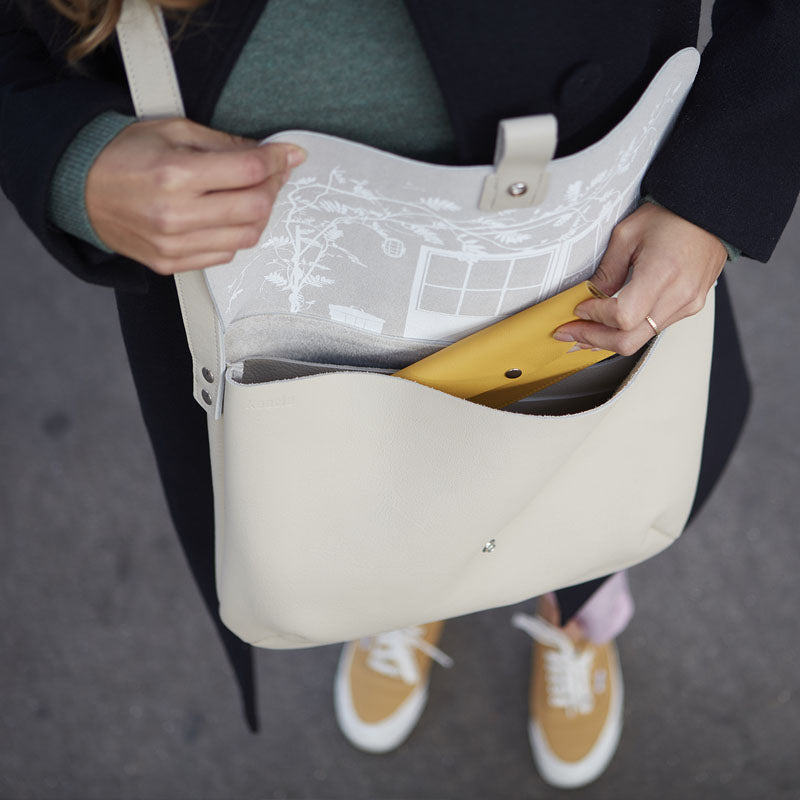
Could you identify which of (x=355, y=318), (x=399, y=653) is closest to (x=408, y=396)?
(x=355, y=318)

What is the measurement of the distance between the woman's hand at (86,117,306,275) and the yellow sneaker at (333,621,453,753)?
0.85m

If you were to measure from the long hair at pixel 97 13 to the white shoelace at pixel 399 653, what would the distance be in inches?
37.2

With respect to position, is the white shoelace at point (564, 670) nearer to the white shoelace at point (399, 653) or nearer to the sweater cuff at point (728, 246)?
the white shoelace at point (399, 653)

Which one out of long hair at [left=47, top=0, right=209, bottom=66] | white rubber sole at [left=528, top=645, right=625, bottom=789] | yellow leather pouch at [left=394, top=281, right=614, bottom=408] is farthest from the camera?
white rubber sole at [left=528, top=645, right=625, bottom=789]

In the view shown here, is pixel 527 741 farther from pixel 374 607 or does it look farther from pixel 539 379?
pixel 539 379

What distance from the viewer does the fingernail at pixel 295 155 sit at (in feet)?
1.58

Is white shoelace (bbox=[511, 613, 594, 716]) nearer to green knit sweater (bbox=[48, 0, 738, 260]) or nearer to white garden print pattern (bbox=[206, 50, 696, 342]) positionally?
white garden print pattern (bbox=[206, 50, 696, 342])

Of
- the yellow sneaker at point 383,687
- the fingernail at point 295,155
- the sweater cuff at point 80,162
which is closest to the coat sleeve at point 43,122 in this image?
the sweater cuff at point 80,162

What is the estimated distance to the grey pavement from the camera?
1.21 metres

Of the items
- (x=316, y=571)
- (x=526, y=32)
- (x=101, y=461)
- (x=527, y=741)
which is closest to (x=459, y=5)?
(x=526, y=32)

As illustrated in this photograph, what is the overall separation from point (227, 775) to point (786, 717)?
0.84 m

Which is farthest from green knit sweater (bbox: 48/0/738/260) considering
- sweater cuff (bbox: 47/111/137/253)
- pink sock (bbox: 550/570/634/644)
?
pink sock (bbox: 550/570/634/644)

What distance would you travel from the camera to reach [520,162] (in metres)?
0.50

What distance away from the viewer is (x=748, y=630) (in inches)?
51.8
